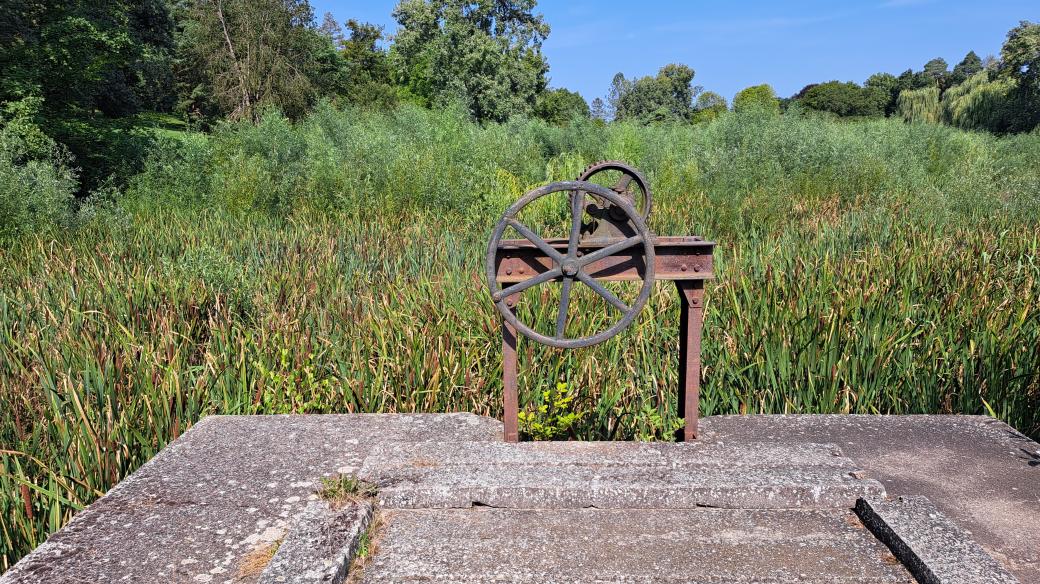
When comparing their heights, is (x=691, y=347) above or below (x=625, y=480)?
above

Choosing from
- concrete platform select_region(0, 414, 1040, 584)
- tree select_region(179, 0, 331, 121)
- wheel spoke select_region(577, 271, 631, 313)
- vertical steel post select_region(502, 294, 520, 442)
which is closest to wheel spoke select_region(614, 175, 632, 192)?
wheel spoke select_region(577, 271, 631, 313)

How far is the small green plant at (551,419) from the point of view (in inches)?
114

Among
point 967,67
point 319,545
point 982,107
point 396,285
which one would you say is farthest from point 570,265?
point 967,67

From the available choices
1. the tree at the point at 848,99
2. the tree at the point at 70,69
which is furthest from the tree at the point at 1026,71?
the tree at the point at 70,69

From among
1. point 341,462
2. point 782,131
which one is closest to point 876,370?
point 341,462

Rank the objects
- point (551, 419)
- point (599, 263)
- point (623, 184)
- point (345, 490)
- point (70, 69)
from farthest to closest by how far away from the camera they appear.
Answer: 1. point (70, 69)
2. point (551, 419)
3. point (623, 184)
4. point (599, 263)
5. point (345, 490)

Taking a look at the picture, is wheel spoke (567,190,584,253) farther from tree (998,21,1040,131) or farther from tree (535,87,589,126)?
tree (998,21,1040,131)

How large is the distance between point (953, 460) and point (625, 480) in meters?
1.31

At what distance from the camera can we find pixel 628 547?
Result: 6.47ft

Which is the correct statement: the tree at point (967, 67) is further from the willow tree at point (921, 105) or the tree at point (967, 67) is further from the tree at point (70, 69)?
the tree at point (70, 69)

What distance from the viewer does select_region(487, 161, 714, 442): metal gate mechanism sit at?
7.60 ft

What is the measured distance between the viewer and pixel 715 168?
10242 mm

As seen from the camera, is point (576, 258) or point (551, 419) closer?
point (576, 258)

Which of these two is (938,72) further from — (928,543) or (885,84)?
(928,543)
